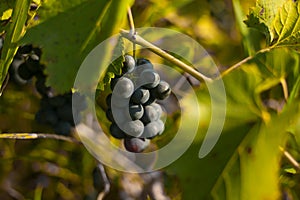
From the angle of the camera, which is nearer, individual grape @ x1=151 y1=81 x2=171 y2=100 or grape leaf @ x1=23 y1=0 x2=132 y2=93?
grape leaf @ x1=23 y1=0 x2=132 y2=93

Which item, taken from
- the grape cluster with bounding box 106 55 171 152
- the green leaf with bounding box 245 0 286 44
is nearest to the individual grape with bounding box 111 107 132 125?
the grape cluster with bounding box 106 55 171 152

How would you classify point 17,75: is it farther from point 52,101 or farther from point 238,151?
point 238,151

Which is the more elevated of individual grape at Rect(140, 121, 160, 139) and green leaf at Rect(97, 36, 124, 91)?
green leaf at Rect(97, 36, 124, 91)

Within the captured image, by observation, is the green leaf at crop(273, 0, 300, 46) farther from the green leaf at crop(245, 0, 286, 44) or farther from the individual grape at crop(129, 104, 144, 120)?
the individual grape at crop(129, 104, 144, 120)

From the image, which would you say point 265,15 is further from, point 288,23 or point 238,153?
point 238,153

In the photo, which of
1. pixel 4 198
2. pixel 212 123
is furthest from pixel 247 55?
pixel 4 198

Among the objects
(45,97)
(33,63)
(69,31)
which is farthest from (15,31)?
(45,97)

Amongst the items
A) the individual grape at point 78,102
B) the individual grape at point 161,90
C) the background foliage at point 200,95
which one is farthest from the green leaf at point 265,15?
the individual grape at point 78,102
